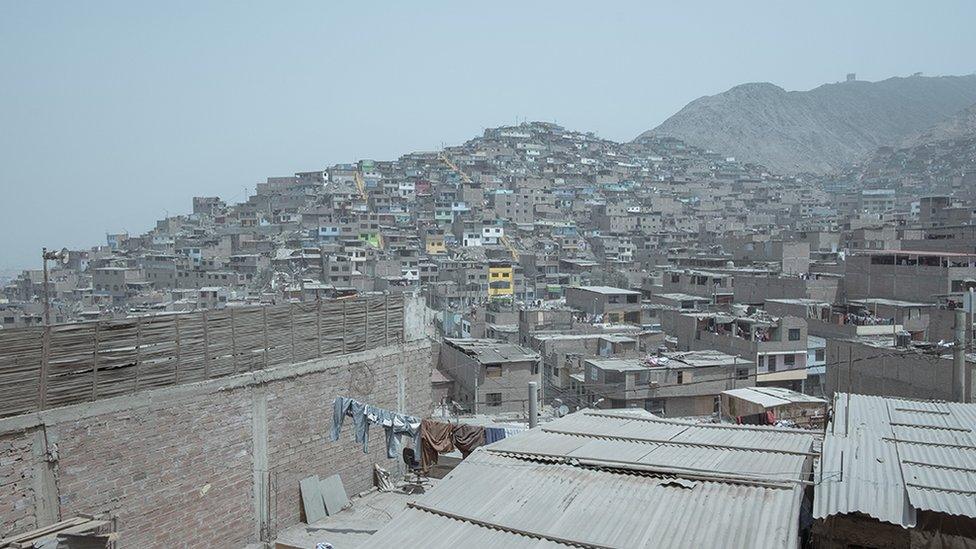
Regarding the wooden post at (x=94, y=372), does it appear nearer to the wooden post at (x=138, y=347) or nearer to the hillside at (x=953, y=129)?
the wooden post at (x=138, y=347)

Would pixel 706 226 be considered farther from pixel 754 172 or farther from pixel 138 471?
pixel 138 471

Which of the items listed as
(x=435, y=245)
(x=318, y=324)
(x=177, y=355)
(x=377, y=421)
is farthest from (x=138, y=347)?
(x=435, y=245)

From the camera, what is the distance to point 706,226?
75812 mm

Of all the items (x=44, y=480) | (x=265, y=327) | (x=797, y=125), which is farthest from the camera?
(x=797, y=125)

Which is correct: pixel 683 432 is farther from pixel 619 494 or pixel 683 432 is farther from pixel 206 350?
pixel 206 350

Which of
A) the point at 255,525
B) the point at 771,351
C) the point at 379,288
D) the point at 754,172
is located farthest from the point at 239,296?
the point at 754,172

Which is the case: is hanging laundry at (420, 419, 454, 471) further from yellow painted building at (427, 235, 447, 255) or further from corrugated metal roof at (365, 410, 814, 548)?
yellow painted building at (427, 235, 447, 255)

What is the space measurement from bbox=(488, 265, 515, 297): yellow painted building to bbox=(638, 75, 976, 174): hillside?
395 feet

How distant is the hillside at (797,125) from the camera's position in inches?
6437

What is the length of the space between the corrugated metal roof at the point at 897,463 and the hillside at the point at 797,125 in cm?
15651

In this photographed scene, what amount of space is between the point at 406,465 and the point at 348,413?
276 cm

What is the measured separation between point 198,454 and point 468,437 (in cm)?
342

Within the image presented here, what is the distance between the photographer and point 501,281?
1898 inches

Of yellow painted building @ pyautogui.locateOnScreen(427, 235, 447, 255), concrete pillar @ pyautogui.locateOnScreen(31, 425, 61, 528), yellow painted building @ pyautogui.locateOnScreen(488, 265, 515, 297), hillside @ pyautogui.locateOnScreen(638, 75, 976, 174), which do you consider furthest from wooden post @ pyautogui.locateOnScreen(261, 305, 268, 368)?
hillside @ pyautogui.locateOnScreen(638, 75, 976, 174)
